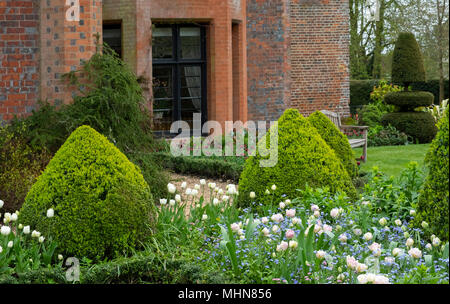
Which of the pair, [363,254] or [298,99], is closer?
[363,254]

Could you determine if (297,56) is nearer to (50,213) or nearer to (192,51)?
(192,51)

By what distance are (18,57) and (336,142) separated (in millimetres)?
4813

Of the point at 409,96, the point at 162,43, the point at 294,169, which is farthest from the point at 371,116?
the point at 294,169

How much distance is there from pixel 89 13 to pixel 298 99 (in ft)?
35.8

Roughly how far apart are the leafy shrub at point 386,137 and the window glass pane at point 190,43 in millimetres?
6276

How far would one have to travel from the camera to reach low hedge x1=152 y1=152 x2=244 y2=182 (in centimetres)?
1053

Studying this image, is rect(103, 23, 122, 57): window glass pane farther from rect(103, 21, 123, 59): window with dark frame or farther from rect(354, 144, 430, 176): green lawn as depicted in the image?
rect(354, 144, 430, 176): green lawn

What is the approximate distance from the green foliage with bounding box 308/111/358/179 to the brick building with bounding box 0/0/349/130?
11.3ft

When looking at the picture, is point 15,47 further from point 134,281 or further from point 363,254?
point 363,254

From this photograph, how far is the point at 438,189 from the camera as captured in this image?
15.6ft

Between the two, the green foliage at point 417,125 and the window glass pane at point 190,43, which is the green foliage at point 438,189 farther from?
the green foliage at point 417,125

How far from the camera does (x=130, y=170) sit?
5785 mm

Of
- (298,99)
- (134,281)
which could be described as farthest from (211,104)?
(134,281)

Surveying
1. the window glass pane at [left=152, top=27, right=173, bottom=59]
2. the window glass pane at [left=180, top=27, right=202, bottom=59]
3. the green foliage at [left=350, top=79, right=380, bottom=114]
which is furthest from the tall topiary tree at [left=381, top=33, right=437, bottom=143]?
the window glass pane at [left=152, top=27, right=173, bottom=59]
